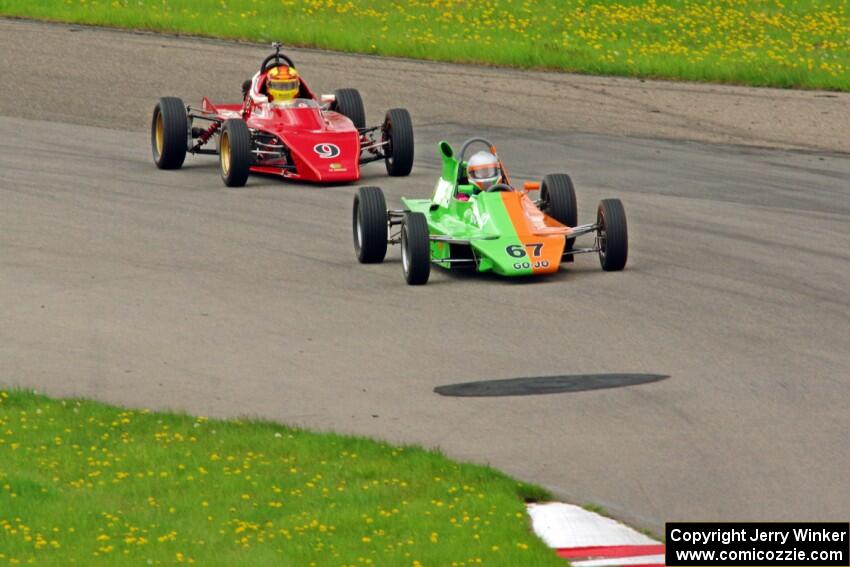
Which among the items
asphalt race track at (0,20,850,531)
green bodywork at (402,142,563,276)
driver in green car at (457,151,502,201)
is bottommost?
asphalt race track at (0,20,850,531)

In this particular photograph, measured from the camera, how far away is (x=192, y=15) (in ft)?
126

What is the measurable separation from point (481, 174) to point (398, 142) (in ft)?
18.3

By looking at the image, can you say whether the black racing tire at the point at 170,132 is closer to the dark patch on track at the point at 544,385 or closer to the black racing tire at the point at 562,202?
the black racing tire at the point at 562,202

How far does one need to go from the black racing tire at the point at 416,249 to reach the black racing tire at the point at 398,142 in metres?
6.54

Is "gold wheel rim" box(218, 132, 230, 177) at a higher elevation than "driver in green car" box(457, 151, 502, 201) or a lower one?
lower

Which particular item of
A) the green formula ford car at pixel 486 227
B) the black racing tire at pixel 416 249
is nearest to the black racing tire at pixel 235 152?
the green formula ford car at pixel 486 227

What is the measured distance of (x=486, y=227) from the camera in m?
18.4

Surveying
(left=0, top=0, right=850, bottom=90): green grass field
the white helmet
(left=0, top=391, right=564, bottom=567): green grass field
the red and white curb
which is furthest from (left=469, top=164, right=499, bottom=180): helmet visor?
(left=0, top=0, right=850, bottom=90): green grass field

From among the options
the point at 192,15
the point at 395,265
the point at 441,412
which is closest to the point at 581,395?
the point at 441,412

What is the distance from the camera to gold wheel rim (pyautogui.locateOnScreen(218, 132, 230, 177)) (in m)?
23.7

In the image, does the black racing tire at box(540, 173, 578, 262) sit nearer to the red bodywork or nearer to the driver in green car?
the driver in green car

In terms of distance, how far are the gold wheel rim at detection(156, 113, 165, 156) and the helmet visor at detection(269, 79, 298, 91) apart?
169 centimetres

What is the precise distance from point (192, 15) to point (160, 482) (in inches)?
1105

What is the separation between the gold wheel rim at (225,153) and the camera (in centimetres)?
2369
